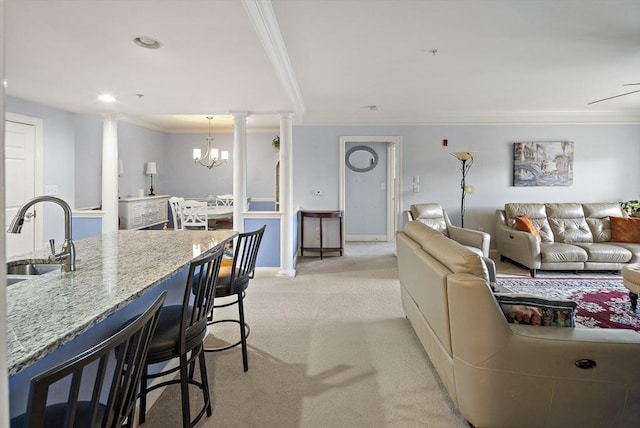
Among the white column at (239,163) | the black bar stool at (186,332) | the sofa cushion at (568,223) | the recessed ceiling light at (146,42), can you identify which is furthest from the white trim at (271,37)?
the sofa cushion at (568,223)

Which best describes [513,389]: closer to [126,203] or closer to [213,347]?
[213,347]

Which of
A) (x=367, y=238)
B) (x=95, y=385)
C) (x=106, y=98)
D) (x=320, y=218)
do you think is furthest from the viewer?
(x=367, y=238)

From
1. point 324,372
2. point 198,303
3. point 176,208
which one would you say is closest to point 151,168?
point 176,208

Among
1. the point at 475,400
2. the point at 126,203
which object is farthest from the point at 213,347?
the point at 126,203

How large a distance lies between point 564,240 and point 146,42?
5.60 meters

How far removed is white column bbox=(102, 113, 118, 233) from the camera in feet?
15.4

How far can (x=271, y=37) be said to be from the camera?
102 inches

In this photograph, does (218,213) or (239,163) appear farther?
(218,213)

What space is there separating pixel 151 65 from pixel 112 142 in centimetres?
229

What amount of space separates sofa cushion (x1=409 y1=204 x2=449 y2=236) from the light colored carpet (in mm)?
1648

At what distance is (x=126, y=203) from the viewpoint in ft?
20.1

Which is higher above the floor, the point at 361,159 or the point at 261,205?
the point at 361,159

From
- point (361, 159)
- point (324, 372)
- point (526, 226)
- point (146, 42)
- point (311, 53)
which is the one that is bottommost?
point (324, 372)

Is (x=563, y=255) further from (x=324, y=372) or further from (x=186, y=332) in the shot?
(x=186, y=332)
